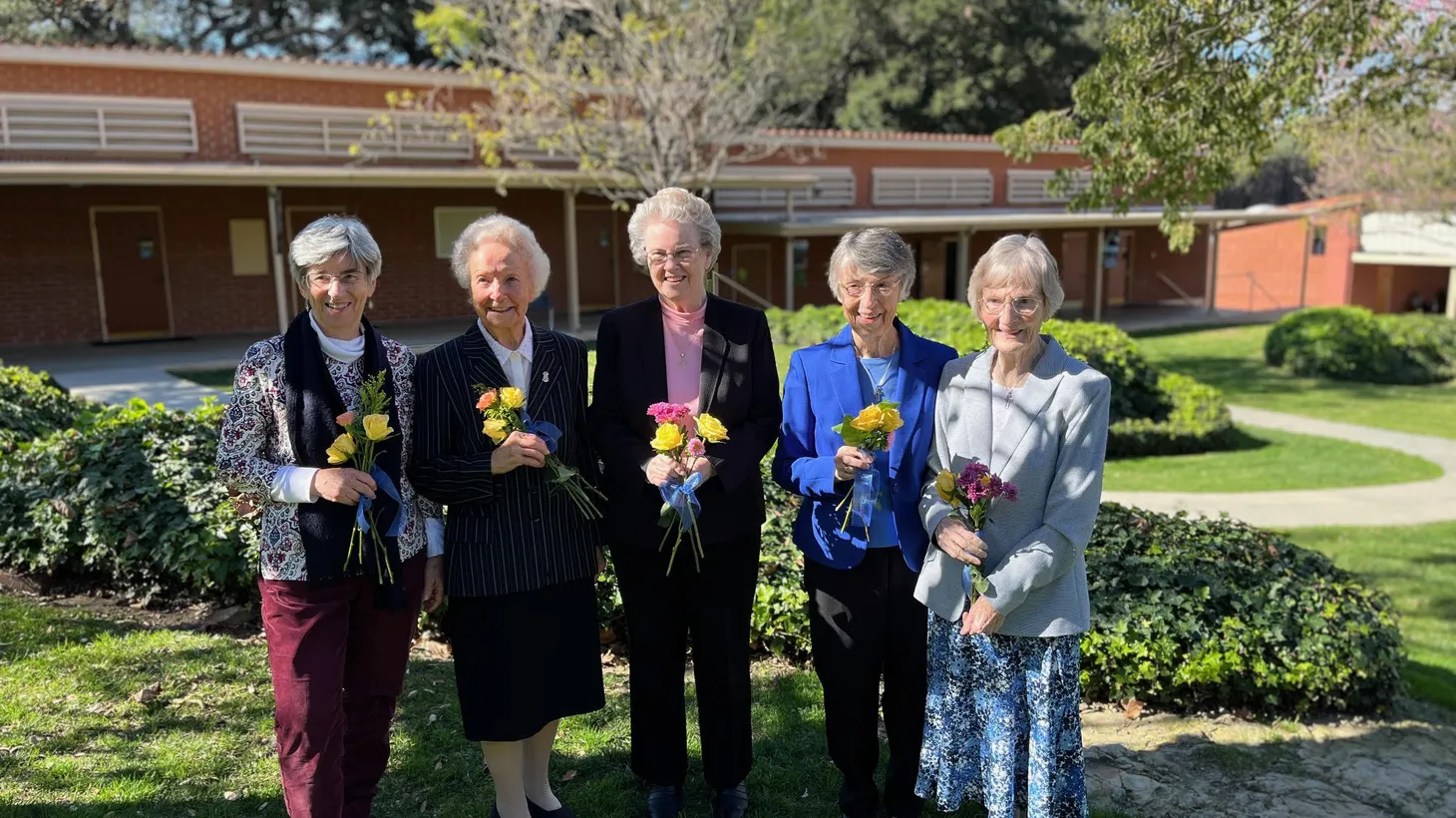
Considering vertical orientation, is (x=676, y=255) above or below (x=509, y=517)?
above

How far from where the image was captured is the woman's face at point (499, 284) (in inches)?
116

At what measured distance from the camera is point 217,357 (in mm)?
15375

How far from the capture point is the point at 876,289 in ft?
9.98

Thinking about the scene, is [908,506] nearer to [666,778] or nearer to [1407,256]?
[666,778]

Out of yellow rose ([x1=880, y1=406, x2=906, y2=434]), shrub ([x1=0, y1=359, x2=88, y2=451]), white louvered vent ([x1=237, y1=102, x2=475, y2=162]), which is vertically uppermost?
white louvered vent ([x1=237, y1=102, x2=475, y2=162])

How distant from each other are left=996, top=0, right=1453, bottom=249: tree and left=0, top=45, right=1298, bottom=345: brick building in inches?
436

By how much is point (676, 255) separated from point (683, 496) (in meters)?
0.72

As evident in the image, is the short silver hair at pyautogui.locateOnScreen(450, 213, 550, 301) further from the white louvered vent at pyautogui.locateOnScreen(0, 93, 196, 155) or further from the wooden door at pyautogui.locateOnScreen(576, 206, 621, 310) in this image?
the wooden door at pyautogui.locateOnScreen(576, 206, 621, 310)

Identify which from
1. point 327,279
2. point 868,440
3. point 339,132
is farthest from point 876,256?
point 339,132

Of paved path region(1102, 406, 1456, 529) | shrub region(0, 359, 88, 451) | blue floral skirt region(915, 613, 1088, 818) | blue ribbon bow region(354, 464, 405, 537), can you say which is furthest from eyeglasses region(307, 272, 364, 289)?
paved path region(1102, 406, 1456, 529)

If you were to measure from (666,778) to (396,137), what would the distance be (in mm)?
16566

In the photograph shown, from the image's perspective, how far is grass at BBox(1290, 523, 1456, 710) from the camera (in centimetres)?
554

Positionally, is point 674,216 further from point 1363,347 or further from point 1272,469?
point 1363,347

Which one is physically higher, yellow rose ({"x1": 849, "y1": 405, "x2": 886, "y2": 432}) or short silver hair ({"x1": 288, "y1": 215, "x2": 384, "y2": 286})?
short silver hair ({"x1": 288, "y1": 215, "x2": 384, "y2": 286})
